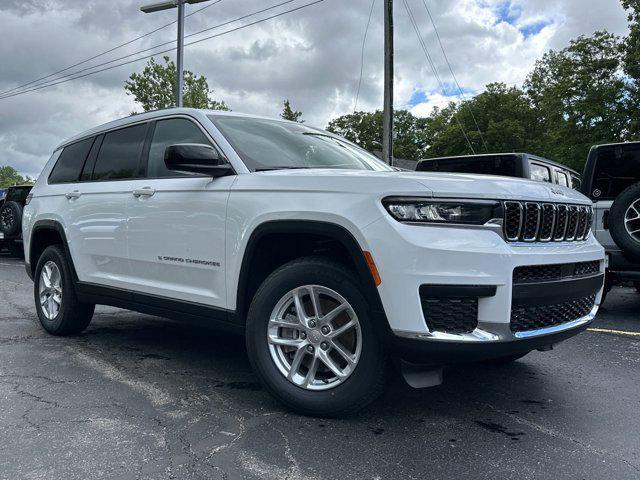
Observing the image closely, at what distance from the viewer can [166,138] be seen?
4320mm

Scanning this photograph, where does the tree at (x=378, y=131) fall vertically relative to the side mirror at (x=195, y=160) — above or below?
above

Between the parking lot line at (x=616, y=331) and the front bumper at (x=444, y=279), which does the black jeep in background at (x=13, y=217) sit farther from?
the front bumper at (x=444, y=279)

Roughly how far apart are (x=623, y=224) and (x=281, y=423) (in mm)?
4587

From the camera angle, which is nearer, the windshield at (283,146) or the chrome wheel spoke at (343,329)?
the chrome wheel spoke at (343,329)

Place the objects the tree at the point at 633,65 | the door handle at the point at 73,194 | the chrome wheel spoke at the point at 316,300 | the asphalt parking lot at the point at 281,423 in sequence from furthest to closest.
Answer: the tree at the point at 633,65, the door handle at the point at 73,194, the chrome wheel spoke at the point at 316,300, the asphalt parking lot at the point at 281,423

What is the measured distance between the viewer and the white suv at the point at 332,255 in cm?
273

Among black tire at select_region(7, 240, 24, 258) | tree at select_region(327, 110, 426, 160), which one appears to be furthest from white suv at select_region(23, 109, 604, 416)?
tree at select_region(327, 110, 426, 160)

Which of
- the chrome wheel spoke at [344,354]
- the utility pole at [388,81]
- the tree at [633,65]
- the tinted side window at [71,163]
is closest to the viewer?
the chrome wheel spoke at [344,354]

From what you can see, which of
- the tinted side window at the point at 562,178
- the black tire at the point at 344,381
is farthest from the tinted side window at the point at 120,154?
the tinted side window at the point at 562,178

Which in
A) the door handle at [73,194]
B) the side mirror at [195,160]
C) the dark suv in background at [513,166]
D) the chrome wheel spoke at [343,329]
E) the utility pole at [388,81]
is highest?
the utility pole at [388,81]

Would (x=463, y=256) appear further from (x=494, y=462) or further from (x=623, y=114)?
(x=623, y=114)

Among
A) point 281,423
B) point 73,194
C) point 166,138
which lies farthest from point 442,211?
point 73,194

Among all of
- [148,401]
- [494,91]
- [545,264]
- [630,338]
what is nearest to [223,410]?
[148,401]

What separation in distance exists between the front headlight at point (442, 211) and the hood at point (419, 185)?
3 cm
